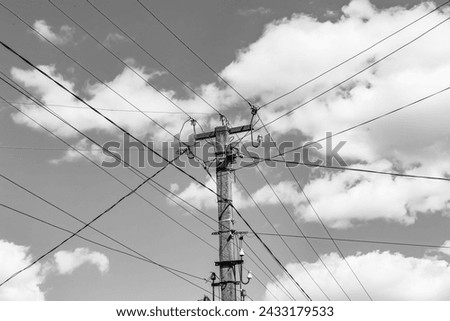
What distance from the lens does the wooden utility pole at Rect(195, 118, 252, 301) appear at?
14.2 m

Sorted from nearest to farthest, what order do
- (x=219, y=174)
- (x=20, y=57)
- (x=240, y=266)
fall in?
1. (x=20, y=57)
2. (x=240, y=266)
3. (x=219, y=174)

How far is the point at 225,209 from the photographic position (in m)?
14.9

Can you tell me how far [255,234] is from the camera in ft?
51.0

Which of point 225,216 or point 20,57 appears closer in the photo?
point 20,57

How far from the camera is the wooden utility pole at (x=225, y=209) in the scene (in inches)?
558

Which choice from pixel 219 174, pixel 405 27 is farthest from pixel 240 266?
pixel 405 27
